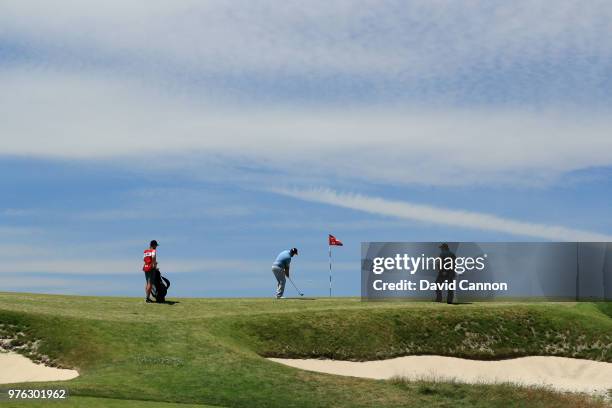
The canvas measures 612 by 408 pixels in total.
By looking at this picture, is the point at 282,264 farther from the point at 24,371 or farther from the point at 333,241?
the point at 24,371

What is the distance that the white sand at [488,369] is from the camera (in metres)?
35.1

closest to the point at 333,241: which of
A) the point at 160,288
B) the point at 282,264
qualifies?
the point at 282,264

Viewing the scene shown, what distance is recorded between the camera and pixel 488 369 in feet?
124

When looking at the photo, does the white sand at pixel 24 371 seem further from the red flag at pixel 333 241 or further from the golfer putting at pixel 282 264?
the red flag at pixel 333 241

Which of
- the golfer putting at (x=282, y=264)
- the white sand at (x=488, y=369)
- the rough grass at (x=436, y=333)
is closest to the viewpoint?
the white sand at (x=488, y=369)

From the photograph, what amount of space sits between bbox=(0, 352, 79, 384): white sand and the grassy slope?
2.02 ft

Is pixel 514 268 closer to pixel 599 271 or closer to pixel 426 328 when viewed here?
pixel 599 271

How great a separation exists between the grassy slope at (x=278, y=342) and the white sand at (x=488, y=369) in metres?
0.62

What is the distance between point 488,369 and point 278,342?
9957 mm

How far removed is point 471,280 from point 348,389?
21789 millimetres

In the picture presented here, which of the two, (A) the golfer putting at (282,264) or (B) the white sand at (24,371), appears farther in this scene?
(A) the golfer putting at (282,264)

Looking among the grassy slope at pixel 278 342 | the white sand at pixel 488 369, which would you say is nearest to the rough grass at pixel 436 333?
the grassy slope at pixel 278 342

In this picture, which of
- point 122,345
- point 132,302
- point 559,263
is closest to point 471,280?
point 559,263

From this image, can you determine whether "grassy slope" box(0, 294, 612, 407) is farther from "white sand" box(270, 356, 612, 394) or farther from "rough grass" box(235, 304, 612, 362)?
"white sand" box(270, 356, 612, 394)
